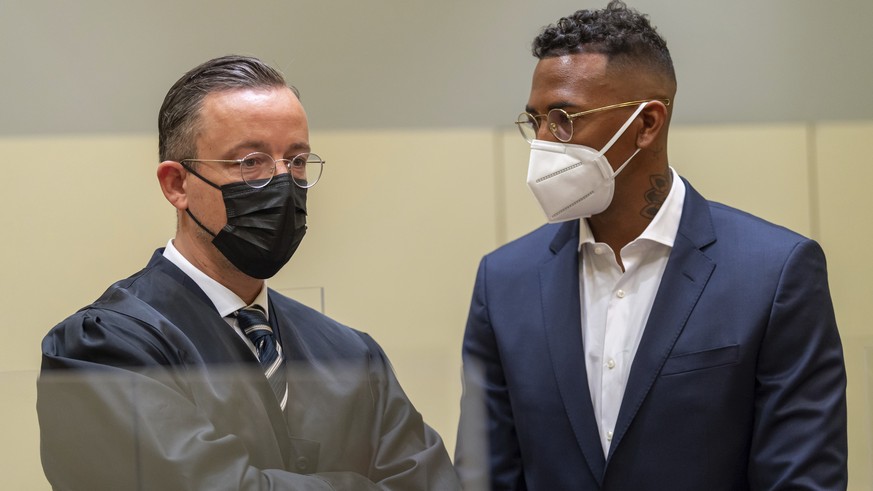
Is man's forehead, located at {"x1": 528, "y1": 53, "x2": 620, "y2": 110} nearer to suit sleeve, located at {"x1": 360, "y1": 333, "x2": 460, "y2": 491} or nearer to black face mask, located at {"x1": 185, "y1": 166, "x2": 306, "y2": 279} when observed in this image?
black face mask, located at {"x1": 185, "y1": 166, "x2": 306, "y2": 279}

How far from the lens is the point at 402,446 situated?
6.37ft

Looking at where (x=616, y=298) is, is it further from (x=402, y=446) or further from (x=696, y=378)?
(x=402, y=446)

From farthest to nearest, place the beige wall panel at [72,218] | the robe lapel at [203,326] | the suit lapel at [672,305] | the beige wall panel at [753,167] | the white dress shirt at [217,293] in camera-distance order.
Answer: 1. the beige wall panel at [753,167]
2. the suit lapel at [672,305]
3. the beige wall panel at [72,218]
4. the white dress shirt at [217,293]
5. the robe lapel at [203,326]

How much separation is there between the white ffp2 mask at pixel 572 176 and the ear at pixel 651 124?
0.02 m

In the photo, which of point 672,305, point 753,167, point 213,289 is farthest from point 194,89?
point 753,167

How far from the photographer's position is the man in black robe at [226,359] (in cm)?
170

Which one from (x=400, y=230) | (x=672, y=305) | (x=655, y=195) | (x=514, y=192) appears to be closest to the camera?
(x=672, y=305)

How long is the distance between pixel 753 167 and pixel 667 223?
57cm

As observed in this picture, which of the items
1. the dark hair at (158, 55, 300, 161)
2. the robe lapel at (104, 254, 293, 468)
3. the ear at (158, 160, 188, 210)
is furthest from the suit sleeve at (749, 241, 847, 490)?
the ear at (158, 160, 188, 210)

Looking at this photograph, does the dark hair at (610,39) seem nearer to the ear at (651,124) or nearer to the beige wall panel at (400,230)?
the ear at (651,124)

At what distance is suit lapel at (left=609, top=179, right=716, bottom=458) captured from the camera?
233 centimetres

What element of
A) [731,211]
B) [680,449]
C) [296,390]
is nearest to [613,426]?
[680,449]

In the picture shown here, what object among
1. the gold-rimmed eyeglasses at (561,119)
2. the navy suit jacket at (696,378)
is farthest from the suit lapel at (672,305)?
the gold-rimmed eyeglasses at (561,119)

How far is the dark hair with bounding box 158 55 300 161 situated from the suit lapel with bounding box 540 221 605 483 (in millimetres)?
810
